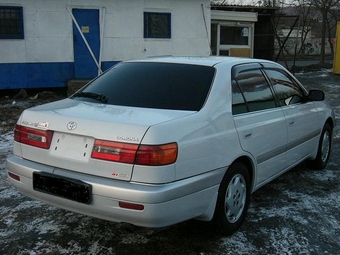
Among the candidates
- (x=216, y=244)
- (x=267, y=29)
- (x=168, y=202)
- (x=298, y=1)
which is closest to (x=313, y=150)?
(x=216, y=244)

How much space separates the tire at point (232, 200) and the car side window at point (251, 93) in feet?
1.77

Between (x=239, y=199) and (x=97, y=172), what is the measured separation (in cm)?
137

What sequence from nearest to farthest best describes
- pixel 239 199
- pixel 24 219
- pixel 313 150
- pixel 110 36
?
pixel 239 199
pixel 24 219
pixel 313 150
pixel 110 36

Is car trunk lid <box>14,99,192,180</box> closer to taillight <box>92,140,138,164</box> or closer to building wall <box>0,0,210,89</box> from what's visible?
taillight <box>92,140,138,164</box>

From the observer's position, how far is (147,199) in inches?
108

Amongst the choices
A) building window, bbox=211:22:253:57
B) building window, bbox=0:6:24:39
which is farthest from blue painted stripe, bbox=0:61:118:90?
building window, bbox=211:22:253:57

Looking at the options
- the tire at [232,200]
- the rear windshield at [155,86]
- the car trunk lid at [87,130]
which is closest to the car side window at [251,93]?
the rear windshield at [155,86]

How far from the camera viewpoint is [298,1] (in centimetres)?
2583

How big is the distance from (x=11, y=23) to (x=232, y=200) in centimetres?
977

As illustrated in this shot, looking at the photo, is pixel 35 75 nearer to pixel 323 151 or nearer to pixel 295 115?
pixel 323 151

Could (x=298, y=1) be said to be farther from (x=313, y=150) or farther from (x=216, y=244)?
(x=216, y=244)

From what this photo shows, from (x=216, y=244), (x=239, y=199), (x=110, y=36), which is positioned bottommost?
(x=216, y=244)

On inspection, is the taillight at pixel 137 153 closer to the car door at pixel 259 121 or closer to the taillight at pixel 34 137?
the taillight at pixel 34 137

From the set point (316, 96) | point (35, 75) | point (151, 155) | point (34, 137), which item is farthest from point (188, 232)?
point (35, 75)
